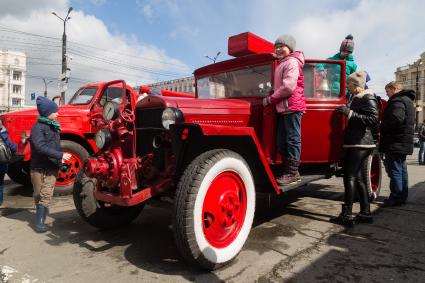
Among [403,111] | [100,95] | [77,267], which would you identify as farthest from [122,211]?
[403,111]

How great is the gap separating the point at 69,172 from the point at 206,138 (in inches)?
139

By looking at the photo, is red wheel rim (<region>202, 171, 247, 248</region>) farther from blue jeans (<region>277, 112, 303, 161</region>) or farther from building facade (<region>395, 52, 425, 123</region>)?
building facade (<region>395, 52, 425, 123</region>)

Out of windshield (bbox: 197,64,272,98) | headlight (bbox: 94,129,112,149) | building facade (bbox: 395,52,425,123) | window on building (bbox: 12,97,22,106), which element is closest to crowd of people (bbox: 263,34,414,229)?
windshield (bbox: 197,64,272,98)

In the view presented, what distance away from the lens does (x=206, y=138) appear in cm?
286

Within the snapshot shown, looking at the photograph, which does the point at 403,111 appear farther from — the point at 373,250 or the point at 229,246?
the point at 229,246

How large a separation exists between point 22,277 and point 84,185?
0.94 metres

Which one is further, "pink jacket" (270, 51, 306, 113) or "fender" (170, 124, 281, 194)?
"pink jacket" (270, 51, 306, 113)

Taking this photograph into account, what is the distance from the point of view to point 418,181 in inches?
275

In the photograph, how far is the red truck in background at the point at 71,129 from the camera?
538 cm

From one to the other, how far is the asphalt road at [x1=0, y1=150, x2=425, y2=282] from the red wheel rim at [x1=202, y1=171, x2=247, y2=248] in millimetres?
243

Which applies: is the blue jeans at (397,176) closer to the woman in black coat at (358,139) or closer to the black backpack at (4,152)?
the woman in black coat at (358,139)

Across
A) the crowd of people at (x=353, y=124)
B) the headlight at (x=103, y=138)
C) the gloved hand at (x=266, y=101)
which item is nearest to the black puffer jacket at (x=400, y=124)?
the crowd of people at (x=353, y=124)

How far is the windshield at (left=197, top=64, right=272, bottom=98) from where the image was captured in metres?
3.77

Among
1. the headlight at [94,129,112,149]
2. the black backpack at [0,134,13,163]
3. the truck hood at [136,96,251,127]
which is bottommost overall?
the black backpack at [0,134,13,163]
